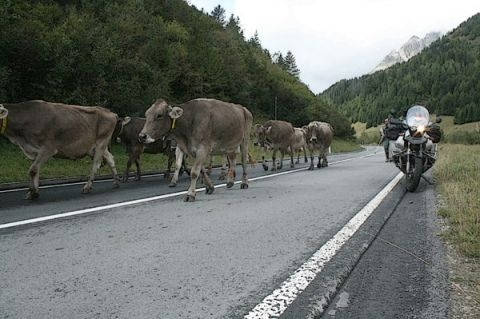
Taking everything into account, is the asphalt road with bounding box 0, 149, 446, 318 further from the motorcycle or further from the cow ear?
the motorcycle

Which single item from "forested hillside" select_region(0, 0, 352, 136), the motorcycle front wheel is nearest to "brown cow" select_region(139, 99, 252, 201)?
the motorcycle front wheel

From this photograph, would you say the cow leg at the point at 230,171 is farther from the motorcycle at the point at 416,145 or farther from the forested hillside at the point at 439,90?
the forested hillside at the point at 439,90

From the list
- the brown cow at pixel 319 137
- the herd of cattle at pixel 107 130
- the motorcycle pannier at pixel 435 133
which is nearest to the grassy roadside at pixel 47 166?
the herd of cattle at pixel 107 130

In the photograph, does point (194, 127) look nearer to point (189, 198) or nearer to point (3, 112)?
point (189, 198)

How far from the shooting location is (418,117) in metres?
9.72

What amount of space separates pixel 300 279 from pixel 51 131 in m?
7.02

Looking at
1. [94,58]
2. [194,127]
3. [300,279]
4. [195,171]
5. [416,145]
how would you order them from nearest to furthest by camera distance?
[300,279] < [195,171] < [194,127] < [416,145] < [94,58]

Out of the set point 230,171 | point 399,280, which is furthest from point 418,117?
point 399,280

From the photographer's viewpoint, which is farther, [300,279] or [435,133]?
[435,133]

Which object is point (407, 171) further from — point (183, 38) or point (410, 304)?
point (183, 38)

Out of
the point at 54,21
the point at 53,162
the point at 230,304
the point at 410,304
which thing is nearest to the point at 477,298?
the point at 410,304

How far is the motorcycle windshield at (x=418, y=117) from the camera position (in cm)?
962

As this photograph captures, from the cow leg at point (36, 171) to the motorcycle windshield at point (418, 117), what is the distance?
24.5 feet

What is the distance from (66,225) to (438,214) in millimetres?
5003
